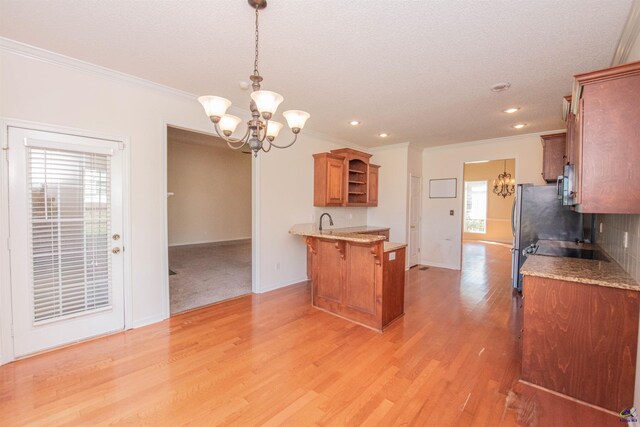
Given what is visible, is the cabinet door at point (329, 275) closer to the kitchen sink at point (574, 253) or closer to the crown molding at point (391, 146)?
the kitchen sink at point (574, 253)

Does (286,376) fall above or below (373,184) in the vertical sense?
below

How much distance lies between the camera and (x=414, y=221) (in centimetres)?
606

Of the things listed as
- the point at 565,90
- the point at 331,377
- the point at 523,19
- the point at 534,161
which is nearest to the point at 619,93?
the point at 523,19

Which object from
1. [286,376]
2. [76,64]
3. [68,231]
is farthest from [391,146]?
[68,231]

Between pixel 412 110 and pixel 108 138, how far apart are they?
3574 mm

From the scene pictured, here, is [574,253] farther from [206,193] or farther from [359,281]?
[206,193]

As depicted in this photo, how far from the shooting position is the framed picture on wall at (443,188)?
580 centimetres

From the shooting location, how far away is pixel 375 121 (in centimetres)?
423

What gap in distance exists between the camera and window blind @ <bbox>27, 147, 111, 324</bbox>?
7.97 ft

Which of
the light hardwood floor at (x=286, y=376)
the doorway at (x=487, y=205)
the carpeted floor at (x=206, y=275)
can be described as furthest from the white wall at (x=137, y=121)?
the doorway at (x=487, y=205)

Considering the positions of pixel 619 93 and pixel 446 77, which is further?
pixel 446 77

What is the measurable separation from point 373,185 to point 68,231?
4901mm

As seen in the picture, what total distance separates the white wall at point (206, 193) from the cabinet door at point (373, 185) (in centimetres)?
470

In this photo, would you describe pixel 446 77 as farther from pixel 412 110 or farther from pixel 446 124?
pixel 446 124
